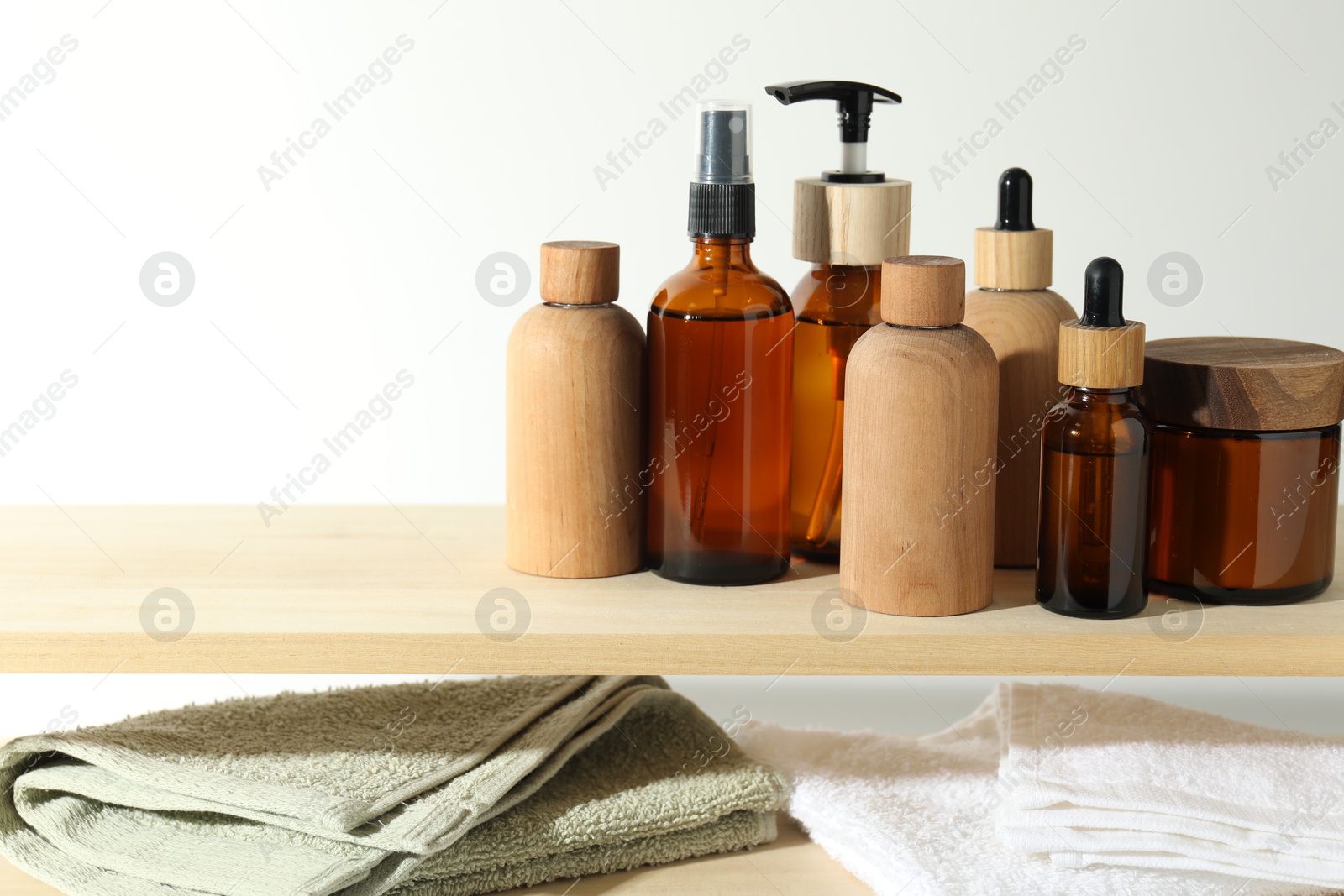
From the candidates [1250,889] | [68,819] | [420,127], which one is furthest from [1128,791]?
[420,127]

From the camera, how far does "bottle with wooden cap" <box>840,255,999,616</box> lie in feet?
2.19

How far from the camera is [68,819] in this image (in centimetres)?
75

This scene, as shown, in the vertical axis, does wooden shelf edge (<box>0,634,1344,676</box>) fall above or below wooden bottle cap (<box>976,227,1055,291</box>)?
below

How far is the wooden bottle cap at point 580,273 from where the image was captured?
2.36 ft

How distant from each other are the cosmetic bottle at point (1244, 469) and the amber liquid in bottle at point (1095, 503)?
1.3 inches

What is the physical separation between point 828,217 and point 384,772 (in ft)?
1.25

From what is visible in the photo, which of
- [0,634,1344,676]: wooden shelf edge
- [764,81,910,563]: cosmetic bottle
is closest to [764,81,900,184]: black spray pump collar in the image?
[764,81,910,563]: cosmetic bottle

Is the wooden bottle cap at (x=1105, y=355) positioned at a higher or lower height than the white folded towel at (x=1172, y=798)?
higher

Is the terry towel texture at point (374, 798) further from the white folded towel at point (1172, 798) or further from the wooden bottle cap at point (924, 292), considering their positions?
the wooden bottle cap at point (924, 292)

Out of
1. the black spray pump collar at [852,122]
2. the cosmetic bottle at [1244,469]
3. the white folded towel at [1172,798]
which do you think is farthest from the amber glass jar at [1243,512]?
the black spray pump collar at [852,122]

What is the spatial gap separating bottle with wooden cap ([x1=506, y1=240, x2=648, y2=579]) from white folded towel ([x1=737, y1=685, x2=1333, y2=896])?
0.19 m

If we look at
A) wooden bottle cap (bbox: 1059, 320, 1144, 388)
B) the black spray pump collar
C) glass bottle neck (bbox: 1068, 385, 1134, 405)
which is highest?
the black spray pump collar

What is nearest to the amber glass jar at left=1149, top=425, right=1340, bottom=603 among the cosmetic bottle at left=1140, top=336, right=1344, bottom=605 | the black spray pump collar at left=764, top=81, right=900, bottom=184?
the cosmetic bottle at left=1140, top=336, right=1344, bottom=605

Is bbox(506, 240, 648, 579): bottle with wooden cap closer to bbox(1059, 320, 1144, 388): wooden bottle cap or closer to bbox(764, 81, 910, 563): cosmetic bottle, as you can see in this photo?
bbox(764, 81, 910, 563): cosmetic bottle
